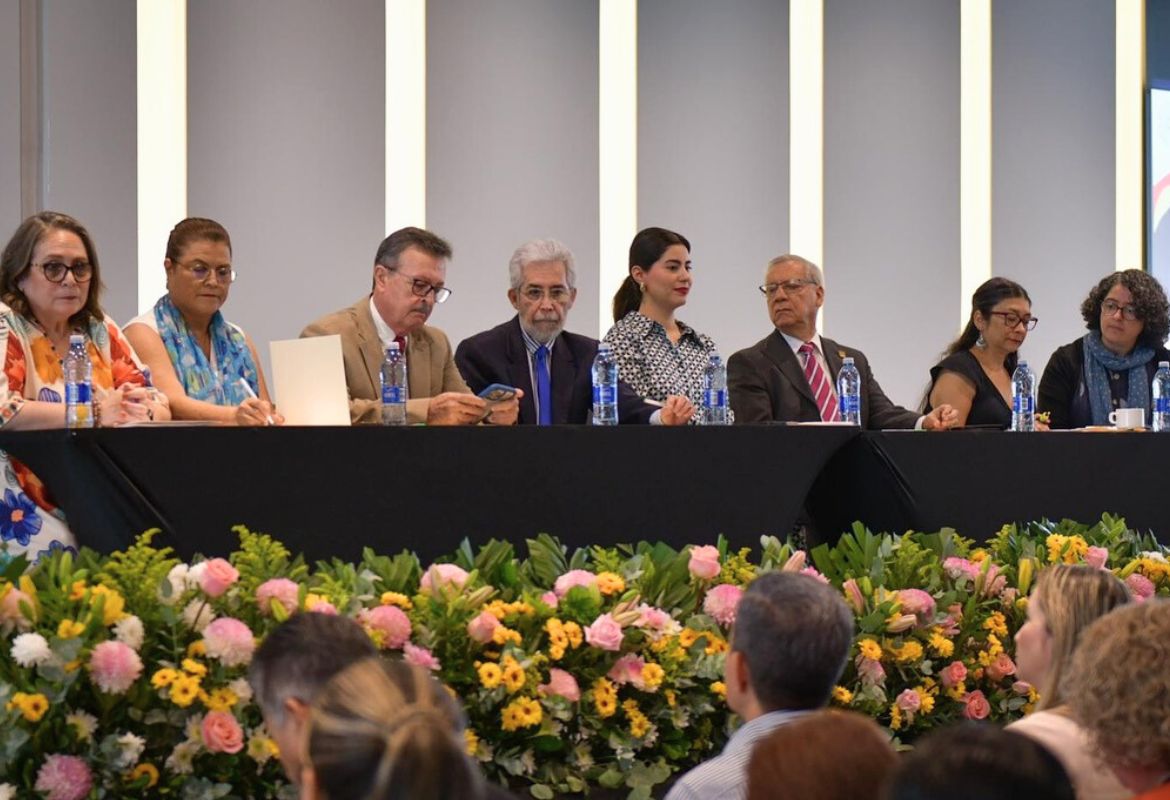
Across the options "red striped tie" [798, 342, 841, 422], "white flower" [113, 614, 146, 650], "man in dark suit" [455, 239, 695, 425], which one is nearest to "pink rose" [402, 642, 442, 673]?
"white flower" [113, 614, 146, 650]

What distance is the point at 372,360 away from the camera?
401 centimetres

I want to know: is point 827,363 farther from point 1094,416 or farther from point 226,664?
point 226,664

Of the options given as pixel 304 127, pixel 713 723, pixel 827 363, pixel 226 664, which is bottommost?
pixel 713 723

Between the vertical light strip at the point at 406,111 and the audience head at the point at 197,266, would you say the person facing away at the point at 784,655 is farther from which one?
the vertical light strip at the point at 406,111

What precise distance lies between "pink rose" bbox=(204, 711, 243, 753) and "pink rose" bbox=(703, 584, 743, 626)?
2.87ft

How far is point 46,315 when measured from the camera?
344cm

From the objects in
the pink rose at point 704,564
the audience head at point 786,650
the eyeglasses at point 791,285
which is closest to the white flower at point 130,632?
the audience head at point 786,650

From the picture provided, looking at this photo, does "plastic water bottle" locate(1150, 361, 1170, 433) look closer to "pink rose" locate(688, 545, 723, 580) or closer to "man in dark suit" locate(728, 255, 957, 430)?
"man in dark suit" locate(728, 255, 957, 430)

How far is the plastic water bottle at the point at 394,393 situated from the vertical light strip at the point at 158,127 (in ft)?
6.05

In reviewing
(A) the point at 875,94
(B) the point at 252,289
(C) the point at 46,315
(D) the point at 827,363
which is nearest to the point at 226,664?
(C) the point at 46,315

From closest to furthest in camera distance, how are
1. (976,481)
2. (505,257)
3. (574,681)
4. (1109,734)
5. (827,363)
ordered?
(1109,734)
(574,681)
(976,481)
(827,363)
(505,257)

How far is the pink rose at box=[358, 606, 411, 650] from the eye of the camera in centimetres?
232

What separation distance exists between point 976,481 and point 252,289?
8.83ft

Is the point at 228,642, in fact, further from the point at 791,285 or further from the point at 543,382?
the point at 791,285
